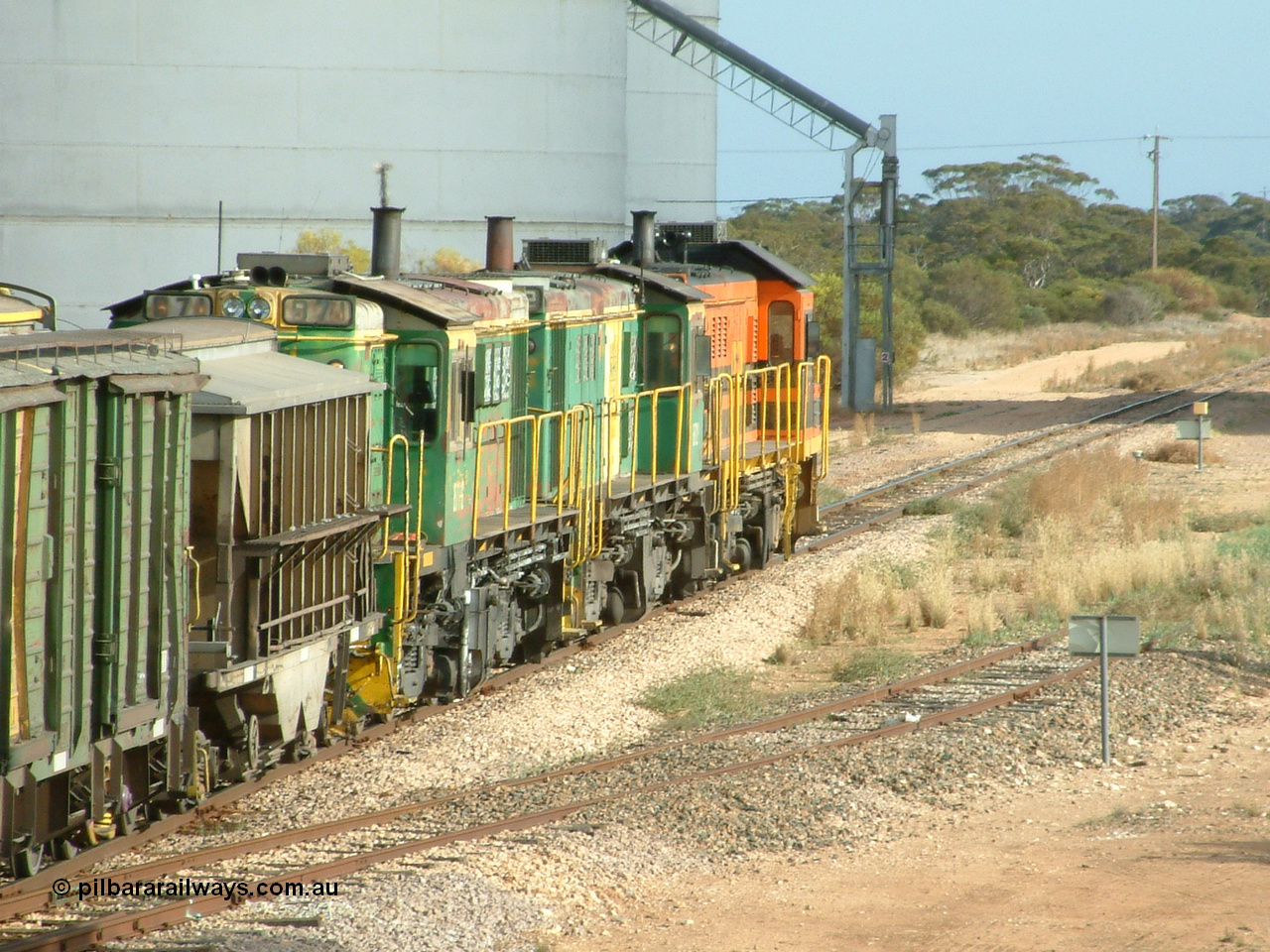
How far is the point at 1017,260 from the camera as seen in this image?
95500 mm

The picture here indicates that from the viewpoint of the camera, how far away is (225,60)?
36.5m

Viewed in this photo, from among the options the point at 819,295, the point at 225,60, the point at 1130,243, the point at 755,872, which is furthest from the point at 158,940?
the point at 1130,243

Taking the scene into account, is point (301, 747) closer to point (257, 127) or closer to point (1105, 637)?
point (1105, 637)

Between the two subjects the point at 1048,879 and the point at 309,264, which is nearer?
the point at 1048,879

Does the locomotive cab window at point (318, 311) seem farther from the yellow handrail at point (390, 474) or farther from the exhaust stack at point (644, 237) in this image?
the exhaust stack at point (644, 237)

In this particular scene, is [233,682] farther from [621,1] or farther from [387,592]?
[621,1]

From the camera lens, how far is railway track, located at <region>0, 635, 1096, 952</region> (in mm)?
8172

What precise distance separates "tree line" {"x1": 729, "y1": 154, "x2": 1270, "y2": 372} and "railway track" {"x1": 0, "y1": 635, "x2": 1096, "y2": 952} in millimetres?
32968

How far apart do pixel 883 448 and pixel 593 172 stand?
11.3 m

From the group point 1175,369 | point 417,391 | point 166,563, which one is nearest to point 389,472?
point 417,391

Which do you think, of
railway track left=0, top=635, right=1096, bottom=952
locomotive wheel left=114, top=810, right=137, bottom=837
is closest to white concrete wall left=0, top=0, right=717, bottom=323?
railway track left=0, top=635, right=1096, bottom=952

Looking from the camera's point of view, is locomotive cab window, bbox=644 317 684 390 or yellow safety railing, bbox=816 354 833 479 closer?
locomotive cab window, bbox=644 317 684 390

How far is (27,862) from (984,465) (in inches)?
1002

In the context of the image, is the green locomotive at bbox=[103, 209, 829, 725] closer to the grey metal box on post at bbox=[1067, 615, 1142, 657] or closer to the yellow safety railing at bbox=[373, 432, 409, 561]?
the yellow safety railing at bbox=[373, 432, 409, 561]
